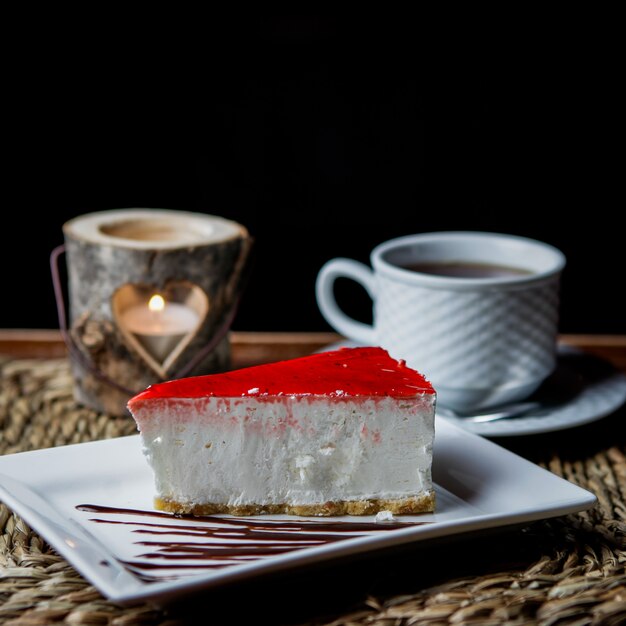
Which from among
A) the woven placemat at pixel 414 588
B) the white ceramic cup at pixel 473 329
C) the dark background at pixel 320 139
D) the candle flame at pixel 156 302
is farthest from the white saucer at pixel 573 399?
the dark background at pixel 320 139

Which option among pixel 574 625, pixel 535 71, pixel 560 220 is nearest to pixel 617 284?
pixel 560 220

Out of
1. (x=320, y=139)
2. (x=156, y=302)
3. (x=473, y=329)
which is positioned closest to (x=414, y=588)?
(x=473, y=329)

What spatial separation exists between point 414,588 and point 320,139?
112cm

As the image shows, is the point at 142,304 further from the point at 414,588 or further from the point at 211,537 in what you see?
the point at 414,588

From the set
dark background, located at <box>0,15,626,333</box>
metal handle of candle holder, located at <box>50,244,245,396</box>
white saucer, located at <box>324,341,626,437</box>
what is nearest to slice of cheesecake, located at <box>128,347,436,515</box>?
white saucer, located at <box>324,341,626,437</box>

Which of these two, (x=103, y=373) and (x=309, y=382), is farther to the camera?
(x=103, y=373)

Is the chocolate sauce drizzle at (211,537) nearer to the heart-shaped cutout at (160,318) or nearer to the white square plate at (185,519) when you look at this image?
the white square plate at (185,519)

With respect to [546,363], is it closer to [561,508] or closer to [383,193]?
[561,508]

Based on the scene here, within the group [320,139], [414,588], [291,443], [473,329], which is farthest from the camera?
[320,139]

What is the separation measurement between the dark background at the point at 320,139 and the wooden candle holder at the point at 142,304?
0.49 meters

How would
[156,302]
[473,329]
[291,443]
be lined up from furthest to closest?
[156,302]
[473,329]
[291,443]

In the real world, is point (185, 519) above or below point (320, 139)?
below

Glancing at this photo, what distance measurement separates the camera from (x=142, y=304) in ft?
4.54

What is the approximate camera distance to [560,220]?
1885 millimetres
